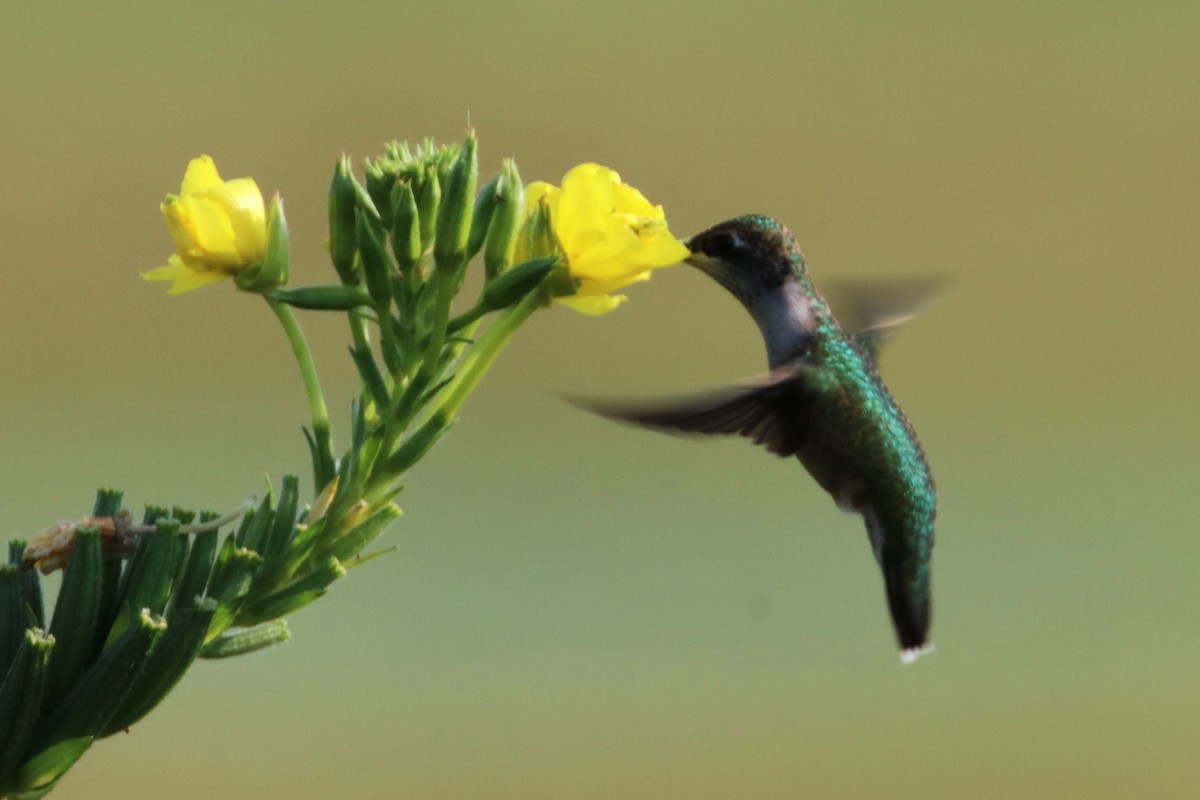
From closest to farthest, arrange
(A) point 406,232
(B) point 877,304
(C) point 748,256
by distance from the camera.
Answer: (A) point 406,232 < (C) point 748,256 < (B) point 877,304

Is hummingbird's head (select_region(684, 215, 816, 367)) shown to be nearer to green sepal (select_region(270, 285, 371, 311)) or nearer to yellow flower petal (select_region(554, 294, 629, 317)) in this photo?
yellow flower petal (select_region(554, 294, 629, 317))

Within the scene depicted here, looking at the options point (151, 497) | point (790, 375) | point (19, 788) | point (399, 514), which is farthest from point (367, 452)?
point (151, 497)

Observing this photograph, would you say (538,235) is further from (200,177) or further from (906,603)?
(906,603)

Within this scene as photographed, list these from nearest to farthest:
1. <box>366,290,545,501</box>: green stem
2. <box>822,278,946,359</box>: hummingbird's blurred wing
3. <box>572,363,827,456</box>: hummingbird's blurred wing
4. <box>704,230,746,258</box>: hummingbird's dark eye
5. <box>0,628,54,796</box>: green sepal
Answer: <box>0,628,54,796</box>: green sepal, <box>366,290,545,501</box>: green stem, <box>572,363,827,456</box>: hummingbird's blurred wing, <box>704,230,746,258</box>: hummingbird's dark eye, <box>822,278,946,359</box>: hummingbird's blurred wing

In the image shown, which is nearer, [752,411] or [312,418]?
[312,418]

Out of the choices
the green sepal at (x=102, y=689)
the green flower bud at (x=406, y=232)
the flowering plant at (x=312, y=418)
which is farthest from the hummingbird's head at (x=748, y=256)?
the green sepal at (x=102, y=689)

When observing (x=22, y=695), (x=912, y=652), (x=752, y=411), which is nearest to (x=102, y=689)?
(x=22, y=695)

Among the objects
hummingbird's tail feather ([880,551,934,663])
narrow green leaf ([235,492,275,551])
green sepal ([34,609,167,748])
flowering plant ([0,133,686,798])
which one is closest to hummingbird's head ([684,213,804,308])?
hummingbird's tail feather ([880,551,934,663])
